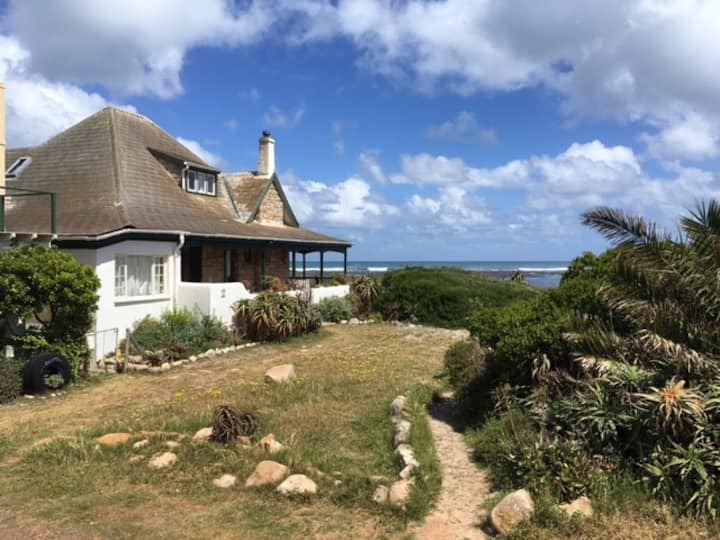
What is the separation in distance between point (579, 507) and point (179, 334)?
1130 cm

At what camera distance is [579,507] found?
532 centimetres

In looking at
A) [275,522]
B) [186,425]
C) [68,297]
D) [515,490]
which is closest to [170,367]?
[68,297]

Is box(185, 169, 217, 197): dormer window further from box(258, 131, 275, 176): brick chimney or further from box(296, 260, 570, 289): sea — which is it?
box(296, 260, 570, 289): sea

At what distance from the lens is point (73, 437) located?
7875 millimetres

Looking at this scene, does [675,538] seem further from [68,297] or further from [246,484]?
[68,297]

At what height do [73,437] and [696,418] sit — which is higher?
[696,418]

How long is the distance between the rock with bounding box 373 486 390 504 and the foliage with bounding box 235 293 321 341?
10951mm

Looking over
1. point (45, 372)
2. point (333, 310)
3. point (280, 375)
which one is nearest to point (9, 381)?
point (45, 372)

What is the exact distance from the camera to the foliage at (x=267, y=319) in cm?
1662

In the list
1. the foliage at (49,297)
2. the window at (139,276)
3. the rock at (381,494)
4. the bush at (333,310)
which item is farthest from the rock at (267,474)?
the bush at (333,310)

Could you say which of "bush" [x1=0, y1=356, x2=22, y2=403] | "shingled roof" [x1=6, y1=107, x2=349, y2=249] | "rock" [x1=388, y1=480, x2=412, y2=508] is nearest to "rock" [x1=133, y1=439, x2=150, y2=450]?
"rock" [x1=388, y1=480, x2=412, y2=508]

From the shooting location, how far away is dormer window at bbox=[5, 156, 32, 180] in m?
18.6

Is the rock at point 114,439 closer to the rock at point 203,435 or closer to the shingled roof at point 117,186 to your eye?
the rock at point 203,435

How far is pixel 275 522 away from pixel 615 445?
11.9ft
